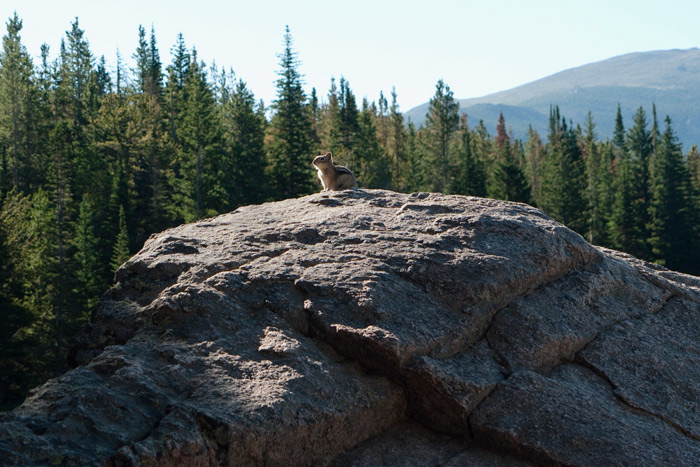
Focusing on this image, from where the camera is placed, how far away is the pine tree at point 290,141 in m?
51.3

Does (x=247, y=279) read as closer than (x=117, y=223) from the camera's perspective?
Yes

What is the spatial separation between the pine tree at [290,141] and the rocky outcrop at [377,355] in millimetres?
42233

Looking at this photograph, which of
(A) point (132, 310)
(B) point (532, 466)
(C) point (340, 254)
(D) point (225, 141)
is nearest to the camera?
(B) point (532, 466)

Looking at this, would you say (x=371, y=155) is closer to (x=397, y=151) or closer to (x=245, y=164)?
(x=397, y=151)

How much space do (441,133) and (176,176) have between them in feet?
95.7

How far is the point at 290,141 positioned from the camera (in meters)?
52.2

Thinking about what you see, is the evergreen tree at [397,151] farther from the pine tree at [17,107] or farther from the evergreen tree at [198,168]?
the pine tree at [17,107]

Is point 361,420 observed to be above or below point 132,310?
below

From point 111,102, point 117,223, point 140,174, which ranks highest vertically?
point 111,102

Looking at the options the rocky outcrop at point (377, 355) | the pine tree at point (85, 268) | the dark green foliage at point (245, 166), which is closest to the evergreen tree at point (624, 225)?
the dark green foliage at point (245, 166)

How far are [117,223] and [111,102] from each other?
22.2 metres

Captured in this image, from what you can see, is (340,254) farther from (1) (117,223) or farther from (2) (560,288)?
(1) (117,223)

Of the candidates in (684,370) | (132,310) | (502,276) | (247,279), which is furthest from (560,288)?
(132,310)

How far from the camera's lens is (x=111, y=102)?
70.4 metres
